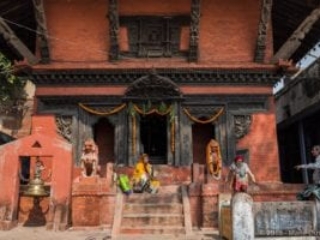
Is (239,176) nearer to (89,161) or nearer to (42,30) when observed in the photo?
(89,161)

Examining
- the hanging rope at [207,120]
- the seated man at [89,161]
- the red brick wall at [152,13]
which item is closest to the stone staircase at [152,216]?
the seated man at [89,161]

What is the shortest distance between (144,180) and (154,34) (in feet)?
18.9

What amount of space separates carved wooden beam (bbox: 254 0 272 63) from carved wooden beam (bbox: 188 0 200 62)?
2169 mm

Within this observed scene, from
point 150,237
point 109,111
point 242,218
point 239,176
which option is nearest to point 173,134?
point 109,111

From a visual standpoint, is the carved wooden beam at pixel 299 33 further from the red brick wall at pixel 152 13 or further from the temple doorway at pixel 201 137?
the temple doorway at pixel 201 137

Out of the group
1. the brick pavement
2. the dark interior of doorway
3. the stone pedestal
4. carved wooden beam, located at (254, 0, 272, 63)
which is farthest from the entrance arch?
the stone pedestal

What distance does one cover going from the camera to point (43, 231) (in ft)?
32.3

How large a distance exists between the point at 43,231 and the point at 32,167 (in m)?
4.18

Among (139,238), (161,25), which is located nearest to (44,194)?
(139,238)

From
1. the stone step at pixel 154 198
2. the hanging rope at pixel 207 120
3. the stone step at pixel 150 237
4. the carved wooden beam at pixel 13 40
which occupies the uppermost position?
the carved wooden beam at pixel 13 40

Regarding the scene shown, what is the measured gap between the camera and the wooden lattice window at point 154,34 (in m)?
14.6

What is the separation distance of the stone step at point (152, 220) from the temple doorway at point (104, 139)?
4.82 m

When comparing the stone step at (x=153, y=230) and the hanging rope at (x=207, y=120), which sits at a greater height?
the hanging rope at (x=207, y=120)

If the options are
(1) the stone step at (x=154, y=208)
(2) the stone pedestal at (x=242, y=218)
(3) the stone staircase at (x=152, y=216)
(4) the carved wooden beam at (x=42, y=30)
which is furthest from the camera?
(4) the carved wooden beam at (x=42, y=30)
